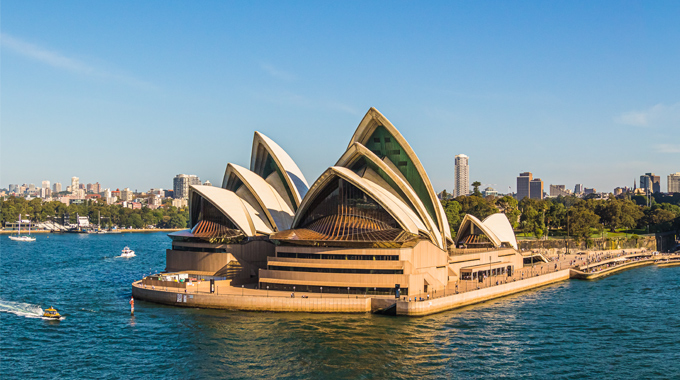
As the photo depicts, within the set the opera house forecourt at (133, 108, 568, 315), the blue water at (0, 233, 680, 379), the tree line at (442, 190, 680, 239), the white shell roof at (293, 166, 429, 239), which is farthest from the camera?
the tree line at (442, 190, 680, 239)

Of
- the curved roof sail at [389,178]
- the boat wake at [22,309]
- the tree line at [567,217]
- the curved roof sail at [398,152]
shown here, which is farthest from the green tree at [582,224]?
the boat wake at [22,309]

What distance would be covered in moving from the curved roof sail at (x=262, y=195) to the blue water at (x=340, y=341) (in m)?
20.4

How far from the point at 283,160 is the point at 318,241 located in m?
22.2

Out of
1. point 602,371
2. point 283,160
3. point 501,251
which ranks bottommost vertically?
point 602,371

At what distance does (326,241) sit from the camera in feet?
204

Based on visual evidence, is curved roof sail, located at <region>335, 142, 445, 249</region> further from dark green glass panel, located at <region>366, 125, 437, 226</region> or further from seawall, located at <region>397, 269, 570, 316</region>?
seawall, located at <region>397, 269, 570, 316</region>

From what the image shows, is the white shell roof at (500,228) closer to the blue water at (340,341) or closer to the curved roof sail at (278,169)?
the blue water at (340,341)

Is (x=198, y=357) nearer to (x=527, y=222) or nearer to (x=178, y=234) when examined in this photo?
(x=178, y=234)

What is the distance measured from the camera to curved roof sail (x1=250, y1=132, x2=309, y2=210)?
8031cm

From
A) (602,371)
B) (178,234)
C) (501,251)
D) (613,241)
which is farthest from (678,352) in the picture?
(613,241)

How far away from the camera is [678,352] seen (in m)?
44.4

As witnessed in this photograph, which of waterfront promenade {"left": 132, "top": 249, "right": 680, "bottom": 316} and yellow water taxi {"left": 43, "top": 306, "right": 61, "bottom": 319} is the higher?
waterfront promenade {"left": 132, "top": 249, "right": 680, "bottom": 316}

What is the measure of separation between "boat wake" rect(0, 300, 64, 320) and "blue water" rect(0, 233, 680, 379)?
7.3 inches

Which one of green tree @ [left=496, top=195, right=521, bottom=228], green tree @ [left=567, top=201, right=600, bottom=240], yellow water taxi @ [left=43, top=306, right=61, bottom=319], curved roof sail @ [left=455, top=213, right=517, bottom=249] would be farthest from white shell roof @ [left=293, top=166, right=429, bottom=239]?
green tree @ [left=496, top=195, right=521, bottom=228]
